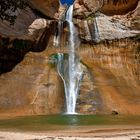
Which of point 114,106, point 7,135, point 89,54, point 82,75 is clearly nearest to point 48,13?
point 89,54

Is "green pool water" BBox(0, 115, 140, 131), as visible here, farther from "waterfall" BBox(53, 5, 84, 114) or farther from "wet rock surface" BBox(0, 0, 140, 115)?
"waterfall" BBox(53, 5, 84, 114)

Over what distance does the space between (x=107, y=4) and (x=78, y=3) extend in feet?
14.4

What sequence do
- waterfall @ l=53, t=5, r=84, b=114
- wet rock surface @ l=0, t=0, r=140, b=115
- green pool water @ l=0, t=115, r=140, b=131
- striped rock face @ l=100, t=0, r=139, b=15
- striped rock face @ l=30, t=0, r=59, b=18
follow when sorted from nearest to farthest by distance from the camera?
green pool water @ l=0, t=115, r=140, b=131, wet rock surface @ l=0, t=0, r=140, b=115, waterfall @ l=53, t=5, r=84, b=114, striped rock face @ l=100, t=0, r=139, b=15, striped rock face @ l=30, t=0, r=59, b=18

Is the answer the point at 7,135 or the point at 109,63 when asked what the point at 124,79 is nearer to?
the point at 109,63

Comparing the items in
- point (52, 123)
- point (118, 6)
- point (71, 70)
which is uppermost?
point (118, 6)

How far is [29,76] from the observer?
3575 centimetres

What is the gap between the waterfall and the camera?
3450 centimetres

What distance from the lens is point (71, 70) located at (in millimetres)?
37281

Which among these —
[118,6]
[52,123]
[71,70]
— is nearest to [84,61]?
[71,70]

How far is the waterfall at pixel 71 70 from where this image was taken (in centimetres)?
3450

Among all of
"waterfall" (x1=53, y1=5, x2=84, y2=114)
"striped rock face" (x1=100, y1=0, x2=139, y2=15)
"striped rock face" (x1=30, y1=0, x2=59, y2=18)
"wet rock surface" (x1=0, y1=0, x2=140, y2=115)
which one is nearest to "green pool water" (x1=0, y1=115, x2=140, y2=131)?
"wet rock surface" (x1=0, y1=0, x2=140, y2=115)

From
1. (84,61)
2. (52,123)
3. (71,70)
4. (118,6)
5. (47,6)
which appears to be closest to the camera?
(52,123)

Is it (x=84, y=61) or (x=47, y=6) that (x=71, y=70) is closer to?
(x=84, y=61)

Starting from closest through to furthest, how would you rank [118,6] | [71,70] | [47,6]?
[71,70], [118,6], [47,6]
